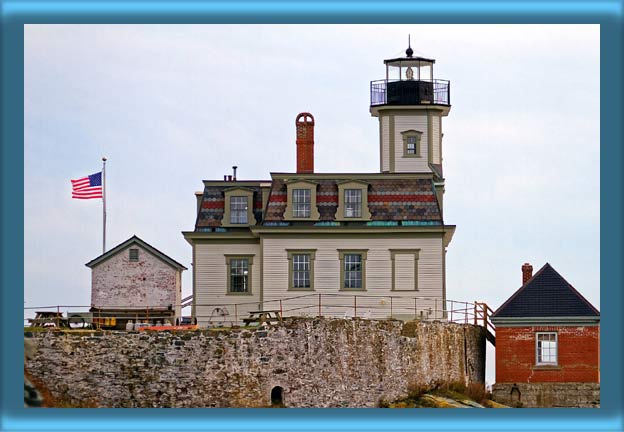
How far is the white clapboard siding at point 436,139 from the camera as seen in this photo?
61750 millimetres

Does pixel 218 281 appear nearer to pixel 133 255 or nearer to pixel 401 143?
Answer: pixel 133 255

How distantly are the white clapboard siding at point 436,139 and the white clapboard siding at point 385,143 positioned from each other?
53.6 inches

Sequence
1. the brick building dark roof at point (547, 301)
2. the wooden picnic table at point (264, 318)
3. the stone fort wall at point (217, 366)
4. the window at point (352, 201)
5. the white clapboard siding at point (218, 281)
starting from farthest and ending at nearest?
the white clapboard siding at point (218, 281) < the window at point (352, 201) < the brick building dark roof at point (547, 301) < the wooden picnic table at point (264, 318) < the stone fort wall at point (217, 366)

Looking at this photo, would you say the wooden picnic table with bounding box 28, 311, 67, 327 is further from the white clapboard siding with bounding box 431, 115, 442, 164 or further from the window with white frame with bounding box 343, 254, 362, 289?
the white clapboard siding with bounding box 431, 115, 442, 164

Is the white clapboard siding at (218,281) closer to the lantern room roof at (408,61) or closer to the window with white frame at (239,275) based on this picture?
the window with white frame at (239,275)

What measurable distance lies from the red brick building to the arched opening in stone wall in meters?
7.95

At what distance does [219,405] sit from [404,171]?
1428 cm

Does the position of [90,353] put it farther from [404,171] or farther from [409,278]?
[404,171]

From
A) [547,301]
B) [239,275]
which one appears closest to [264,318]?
[239,275]

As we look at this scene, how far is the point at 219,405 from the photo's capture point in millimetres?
49688

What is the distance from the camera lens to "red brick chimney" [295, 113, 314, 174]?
193ft

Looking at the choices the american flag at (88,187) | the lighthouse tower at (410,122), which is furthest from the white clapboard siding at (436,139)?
the american flag at (88,187)

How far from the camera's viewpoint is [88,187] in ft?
186
